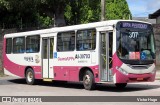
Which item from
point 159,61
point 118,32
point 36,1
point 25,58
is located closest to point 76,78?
point 118,32

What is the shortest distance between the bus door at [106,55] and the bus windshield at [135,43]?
49cm

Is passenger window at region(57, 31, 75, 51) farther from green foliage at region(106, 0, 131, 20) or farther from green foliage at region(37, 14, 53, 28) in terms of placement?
green foliage at region(106, 0, 131, 20)

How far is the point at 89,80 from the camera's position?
18688 millimetres

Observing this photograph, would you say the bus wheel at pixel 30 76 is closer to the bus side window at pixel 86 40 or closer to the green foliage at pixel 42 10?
the bus side window at pixel 86 40

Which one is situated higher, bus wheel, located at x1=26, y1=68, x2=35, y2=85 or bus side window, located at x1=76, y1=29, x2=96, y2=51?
bus side window, located at x1=76, y1=29, x2=96, y2=51

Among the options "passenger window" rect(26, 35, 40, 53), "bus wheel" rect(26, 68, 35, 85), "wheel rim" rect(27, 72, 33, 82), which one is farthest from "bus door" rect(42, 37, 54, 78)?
"wheel rim" rect(27, 72, 33, 82)

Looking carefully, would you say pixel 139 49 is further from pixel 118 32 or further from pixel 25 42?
pixel 25 42

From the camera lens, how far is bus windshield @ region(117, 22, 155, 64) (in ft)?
58.2

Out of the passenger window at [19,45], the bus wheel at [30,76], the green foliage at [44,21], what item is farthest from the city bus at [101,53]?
the green foliage at [44,21]

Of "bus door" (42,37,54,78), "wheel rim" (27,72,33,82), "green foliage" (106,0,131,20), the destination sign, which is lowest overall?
"wheel rim" (27,72,33,82)

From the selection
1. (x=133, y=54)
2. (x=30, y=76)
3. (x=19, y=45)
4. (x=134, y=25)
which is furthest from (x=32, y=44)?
(x=133, y=54)

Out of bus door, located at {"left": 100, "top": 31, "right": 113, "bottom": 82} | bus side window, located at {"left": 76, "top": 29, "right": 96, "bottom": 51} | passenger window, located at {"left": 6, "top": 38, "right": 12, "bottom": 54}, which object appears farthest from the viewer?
passenger window, located at {"left": 6, "top": 38, "right": 12, "bottom": 54}

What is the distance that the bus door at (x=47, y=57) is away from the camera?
21562mm

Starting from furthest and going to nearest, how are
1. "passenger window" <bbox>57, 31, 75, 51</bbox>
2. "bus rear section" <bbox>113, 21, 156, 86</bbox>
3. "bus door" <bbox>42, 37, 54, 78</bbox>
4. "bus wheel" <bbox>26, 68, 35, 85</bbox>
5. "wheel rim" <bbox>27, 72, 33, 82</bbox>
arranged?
1. "wheel rim" <bbox>27, 72, 33, 82</bbox>
2. "bus wheel" <bbox>26, 68, 35, 85</bbox>
3. "bus door" <bbox>42, 37, 54, 78</bbox>
4. "passenger window" <bbox>57, 31, 75, 51</bbox>
5. "bus rear section" <bbox>113, 21, 156, 86</bbox>
